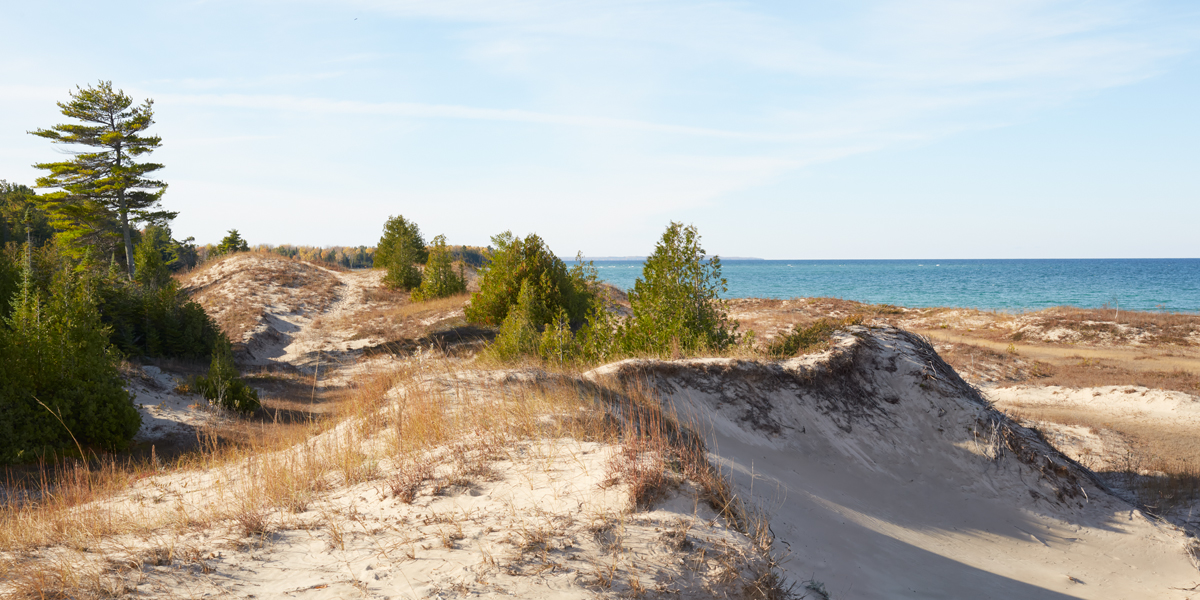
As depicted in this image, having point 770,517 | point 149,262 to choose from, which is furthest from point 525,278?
point 149,262

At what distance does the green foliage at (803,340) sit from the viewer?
36.0 ft

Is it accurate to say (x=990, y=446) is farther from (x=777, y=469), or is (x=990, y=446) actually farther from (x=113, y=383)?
(x=113, y=383)

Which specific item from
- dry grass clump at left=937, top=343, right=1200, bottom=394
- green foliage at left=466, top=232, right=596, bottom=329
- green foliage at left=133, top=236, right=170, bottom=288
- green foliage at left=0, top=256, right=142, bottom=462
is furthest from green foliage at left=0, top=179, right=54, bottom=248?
dry grass clump at left=937, top=343, right=1200, bottom=394

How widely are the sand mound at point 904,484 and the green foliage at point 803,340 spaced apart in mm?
431

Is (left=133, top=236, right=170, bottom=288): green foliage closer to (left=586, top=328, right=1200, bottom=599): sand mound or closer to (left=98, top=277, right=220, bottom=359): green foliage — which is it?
(left=98, top=277, right=220, bottom=359): green foliage

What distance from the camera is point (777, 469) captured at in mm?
7328

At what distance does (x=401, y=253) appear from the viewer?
124ft

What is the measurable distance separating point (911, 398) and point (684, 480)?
693cm

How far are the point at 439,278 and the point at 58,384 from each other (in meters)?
21.8

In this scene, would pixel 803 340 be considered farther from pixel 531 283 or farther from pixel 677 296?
pixel 531 283

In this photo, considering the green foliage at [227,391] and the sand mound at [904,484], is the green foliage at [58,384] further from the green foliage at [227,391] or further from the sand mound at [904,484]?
the sand mound at [904,484]

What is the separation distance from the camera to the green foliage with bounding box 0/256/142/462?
34.7 ft

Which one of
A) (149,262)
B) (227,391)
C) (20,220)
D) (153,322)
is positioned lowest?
(227,391)

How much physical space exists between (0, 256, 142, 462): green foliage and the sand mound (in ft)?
34.3
